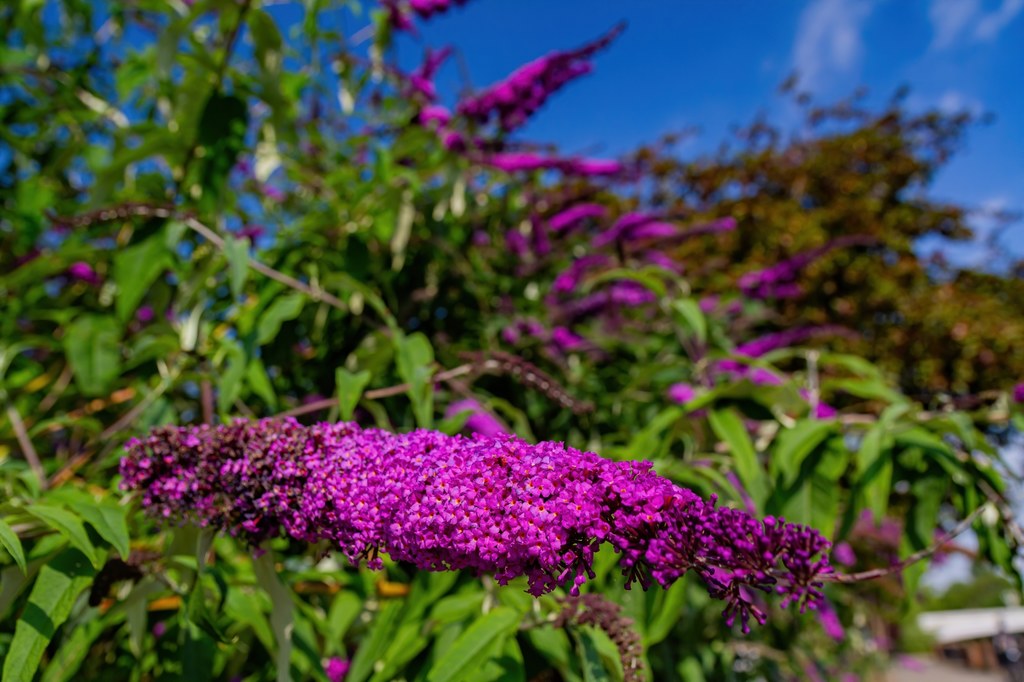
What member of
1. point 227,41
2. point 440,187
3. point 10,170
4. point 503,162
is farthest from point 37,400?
point 503,162

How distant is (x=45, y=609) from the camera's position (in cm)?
100

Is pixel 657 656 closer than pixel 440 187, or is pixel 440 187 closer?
pixel 657 656

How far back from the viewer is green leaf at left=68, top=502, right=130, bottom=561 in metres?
1.00

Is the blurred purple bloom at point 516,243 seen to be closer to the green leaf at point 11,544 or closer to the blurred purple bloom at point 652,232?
the blurred purple bloom at point 652,232

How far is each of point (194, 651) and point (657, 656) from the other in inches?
53.2

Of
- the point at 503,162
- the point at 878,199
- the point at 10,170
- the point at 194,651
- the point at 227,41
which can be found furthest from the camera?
the point at 878,199

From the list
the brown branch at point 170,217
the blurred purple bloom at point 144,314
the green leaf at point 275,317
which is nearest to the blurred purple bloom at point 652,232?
the brown branch at point 170,217

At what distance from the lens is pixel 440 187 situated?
228 cm

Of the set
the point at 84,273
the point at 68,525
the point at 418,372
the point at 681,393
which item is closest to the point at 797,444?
the point at 681,393

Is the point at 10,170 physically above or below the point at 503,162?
below

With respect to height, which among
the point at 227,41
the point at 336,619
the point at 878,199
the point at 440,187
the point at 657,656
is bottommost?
the point at 657,656

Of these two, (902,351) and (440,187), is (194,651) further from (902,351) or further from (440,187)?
(902,351)

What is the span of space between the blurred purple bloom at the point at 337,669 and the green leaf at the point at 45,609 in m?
0.59

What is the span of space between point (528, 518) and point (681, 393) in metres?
1.23
